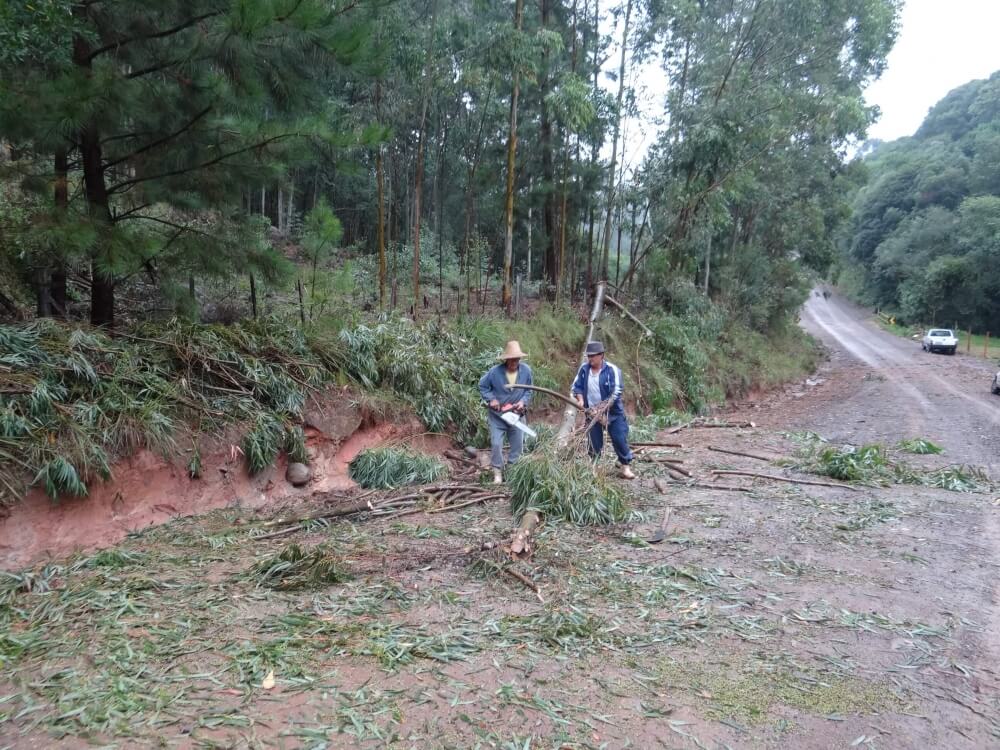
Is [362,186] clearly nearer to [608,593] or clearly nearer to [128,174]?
[128,174]

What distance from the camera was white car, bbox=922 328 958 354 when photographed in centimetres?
2994

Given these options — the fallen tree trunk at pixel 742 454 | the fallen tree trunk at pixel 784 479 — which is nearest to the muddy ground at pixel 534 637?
the fallen tree trunk at pixel 784 479

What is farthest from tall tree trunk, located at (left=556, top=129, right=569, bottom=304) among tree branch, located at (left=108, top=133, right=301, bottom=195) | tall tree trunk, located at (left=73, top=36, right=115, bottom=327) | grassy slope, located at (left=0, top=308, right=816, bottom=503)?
tall tree trunk, located at (left=73, top=36, right=115, bottom=327)

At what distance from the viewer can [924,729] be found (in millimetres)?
2732

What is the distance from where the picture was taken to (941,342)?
3006cm

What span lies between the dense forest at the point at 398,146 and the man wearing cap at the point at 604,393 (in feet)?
10.0

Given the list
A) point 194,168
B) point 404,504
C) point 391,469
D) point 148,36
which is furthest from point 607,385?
point 148,36

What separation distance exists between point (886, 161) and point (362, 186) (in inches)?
2017

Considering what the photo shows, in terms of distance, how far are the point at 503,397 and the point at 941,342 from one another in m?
31.1

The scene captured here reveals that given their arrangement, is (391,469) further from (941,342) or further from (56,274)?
(941,342)

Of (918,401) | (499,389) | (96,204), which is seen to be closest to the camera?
(96,204)

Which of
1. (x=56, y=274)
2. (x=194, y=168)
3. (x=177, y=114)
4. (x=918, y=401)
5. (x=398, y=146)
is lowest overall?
(x=918, y=401)

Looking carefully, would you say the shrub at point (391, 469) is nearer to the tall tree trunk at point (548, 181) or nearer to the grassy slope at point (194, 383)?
the grassy slope at point (194, 383)

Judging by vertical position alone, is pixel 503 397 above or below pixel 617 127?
below
